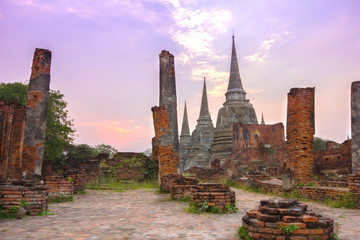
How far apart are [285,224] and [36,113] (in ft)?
32.1

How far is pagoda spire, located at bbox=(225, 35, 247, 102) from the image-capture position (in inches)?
1562

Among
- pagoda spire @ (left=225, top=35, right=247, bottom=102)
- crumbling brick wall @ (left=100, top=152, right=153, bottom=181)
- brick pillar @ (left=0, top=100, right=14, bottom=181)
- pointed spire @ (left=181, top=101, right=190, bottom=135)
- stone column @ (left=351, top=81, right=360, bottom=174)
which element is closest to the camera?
brick pillar @ (left=0, top=100, right=14, bottom=181)

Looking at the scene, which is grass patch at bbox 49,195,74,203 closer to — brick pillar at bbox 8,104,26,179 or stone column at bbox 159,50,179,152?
brick pillar at bbox 8,104,26,179

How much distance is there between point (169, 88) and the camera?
1428 cm

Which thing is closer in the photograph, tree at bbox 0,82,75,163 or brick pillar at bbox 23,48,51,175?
brick pillar at bbox 23,48,51,175

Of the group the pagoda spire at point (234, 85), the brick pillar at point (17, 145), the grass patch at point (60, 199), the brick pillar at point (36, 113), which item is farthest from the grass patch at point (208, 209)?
the pagoda spire at point (234, 85)

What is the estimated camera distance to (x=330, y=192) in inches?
336

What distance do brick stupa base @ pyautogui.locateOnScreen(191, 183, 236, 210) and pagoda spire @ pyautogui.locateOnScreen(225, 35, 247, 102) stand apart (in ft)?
108

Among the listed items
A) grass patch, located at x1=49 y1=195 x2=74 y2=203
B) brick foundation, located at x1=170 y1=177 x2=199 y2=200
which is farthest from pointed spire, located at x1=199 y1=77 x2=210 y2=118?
grass patch, located at x1=49 y1=195 x2=74 y2=203

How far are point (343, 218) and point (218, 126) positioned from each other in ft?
102

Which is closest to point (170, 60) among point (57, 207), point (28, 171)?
point (28, 171)

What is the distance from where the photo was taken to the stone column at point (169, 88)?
46.1ft

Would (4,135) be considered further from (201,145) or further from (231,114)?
(201,145)

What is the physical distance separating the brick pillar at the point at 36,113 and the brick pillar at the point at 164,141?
389cm
